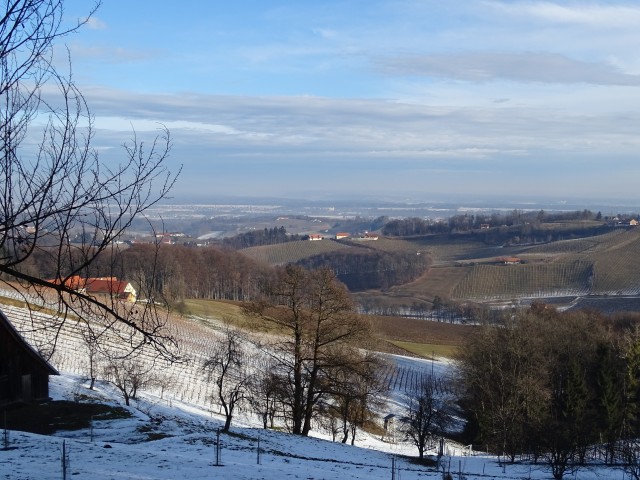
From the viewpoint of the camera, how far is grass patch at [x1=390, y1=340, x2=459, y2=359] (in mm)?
60278

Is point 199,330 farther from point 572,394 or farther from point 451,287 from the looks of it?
point 451,287

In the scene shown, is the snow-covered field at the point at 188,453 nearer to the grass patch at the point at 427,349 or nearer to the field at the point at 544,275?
the grass patch at the point at 427,349

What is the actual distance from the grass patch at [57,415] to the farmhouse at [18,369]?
1.43 ft

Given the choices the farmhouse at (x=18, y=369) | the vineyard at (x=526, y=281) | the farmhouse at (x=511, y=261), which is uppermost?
the farmhouse at (x=18, y=369)

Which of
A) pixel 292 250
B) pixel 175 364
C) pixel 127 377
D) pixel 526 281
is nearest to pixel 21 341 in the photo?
pixel 175 364

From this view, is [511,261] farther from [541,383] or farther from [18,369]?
[18,369]

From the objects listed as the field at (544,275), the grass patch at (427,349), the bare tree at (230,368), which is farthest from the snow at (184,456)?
the field at (544,275)

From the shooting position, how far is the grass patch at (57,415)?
64.5ft

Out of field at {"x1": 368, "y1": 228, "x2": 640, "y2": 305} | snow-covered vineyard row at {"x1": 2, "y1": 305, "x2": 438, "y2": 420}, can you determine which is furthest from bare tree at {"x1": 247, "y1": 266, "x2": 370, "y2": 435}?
field at {"x1": 368, "y1": 228, "x2": 640, "y2": 305}

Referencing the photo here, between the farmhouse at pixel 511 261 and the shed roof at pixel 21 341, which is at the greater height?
the shed roof at pixel 21 341

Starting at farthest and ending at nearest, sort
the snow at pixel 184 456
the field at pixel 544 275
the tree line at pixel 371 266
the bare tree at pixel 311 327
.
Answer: the tree line at pixel 371 266
the field at pixel 544 275
the bare tree at pixel 311 327
the snow at pixel 184 456

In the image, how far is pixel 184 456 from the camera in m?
14.9

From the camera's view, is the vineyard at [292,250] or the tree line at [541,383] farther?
the vineyard at [292,250]

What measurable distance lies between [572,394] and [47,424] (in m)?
25.8
